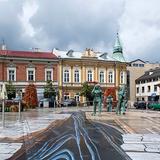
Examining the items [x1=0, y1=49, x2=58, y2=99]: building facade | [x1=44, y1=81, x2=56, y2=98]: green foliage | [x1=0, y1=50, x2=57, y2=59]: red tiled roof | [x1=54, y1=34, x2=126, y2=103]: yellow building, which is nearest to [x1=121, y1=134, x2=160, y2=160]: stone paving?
[x1=44, y1=81, x2=56, y2=98]: green foliage

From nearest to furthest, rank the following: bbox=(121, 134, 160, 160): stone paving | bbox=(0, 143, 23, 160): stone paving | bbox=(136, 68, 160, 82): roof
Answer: bbox=(121, 134, 160, 160): stone paving
bbox=(0, 143, 23, 160): stone paving
bbox=(136, 68, 160, 82): roof

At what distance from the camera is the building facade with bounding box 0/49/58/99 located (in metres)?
74.3

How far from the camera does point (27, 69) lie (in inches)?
2997

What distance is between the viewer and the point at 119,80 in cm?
8519

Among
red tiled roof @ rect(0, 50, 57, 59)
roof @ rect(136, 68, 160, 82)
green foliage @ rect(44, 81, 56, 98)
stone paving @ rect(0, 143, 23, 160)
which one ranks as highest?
red tiled roof @ rect(0, 50, 57, 59)

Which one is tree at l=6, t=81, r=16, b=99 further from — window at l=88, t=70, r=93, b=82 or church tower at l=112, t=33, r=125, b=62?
church tower at l=112, t=33, r=125, b=62

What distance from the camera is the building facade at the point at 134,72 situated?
328 feet

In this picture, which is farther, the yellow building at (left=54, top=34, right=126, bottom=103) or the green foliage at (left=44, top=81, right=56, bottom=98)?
the yellow building at (left=54, top=34, right=126, bottom=103)

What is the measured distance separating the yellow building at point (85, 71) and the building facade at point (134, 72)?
533 inches

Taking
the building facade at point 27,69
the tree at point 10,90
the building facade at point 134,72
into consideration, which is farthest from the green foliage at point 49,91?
the building facade at point 134,72

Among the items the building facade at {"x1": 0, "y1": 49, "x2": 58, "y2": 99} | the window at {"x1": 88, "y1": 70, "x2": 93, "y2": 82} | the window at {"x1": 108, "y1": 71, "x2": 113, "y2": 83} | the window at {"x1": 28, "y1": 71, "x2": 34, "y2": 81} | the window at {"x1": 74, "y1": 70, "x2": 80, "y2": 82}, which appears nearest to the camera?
the building facade at {"x1": 0, "y1": 49, "x2": 58, "y2": 99}

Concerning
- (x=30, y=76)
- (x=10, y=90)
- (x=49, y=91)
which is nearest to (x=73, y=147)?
(x=10, y=90)

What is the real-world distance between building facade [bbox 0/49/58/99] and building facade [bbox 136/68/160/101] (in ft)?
75.4

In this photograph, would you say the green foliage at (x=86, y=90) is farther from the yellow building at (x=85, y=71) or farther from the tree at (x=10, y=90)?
the tree at (x=10, y=90)
